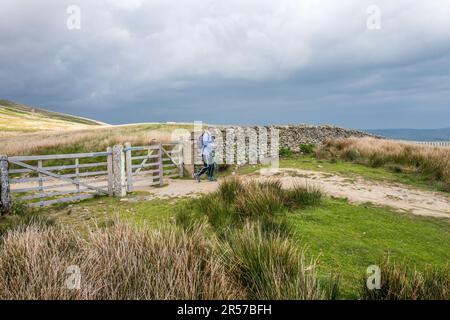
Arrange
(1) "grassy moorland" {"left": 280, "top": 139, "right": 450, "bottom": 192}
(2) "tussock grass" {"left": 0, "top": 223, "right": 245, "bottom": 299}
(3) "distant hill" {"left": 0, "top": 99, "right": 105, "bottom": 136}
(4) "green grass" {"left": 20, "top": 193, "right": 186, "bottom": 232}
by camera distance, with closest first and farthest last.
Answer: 1. (2) "tussock grass" {"left": 0, "top": 223, "right": 245, "bottom": 299}
2. (4) "green grass" {"left": 20, "top": 193, "right": 186, "bottom": 232}
3. (1) "grassy moorland" {"left": 280, "top": 139, "right": 450, "bottom": 192}
4. (3) "distant hill" {"left": 0, "top": 99, "right": 105, "bottom": 136}

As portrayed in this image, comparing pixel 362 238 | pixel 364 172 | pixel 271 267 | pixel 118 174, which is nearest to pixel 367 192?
pixel 364 172

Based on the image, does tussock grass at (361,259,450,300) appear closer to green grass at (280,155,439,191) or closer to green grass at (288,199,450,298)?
green grass at (288,199,450,298)

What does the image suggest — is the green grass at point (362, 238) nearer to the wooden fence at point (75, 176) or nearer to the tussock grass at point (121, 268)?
the tussock grass at point (121, 268)

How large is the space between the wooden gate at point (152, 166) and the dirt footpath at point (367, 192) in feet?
3.10

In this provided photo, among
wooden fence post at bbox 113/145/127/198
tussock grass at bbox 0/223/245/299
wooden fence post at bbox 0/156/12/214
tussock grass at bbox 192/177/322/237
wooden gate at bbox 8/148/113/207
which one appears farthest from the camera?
wooden fence post at bbox 113/145/127/198

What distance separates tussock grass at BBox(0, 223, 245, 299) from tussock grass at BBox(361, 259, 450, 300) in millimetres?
1411

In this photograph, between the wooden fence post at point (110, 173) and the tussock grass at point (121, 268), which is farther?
the wooden fence post at point (110, 173)

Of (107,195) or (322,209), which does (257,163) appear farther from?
Answer: (322,209)

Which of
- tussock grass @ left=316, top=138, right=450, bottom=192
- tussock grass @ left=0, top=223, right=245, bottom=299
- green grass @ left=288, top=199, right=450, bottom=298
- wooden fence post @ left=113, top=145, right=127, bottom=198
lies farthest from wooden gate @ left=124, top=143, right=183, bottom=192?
tussock grass @ left=0, top=223, right=245, bottom=299

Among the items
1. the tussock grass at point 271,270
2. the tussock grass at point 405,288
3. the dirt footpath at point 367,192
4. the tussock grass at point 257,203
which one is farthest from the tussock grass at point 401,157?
the tussock grass at point 271,270

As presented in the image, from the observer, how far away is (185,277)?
308cm

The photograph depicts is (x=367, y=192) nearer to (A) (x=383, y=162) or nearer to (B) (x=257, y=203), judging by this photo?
(B) (x=257, y=203)

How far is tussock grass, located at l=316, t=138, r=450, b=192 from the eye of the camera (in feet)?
43.7

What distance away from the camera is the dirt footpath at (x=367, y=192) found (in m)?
8.96
